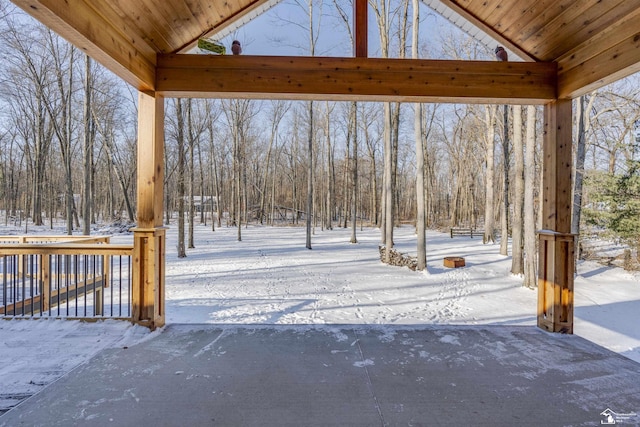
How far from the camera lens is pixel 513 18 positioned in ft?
10.3

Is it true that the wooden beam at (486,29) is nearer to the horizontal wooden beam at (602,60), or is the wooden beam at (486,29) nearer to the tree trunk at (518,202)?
the horizontal wooden beam at (602,60)

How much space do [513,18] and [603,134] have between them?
13239mm

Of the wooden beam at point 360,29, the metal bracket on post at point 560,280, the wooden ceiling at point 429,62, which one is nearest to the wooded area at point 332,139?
the wooden ceiling at point 429,62

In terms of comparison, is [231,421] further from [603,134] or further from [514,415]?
[603,134]

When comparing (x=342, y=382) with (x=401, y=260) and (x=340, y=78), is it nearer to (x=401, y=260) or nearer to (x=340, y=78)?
(x=340, y=78)

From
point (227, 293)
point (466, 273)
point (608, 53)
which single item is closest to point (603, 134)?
point (466, 273)

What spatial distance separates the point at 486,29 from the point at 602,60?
102 cm

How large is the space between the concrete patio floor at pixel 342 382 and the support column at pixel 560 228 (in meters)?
0.25

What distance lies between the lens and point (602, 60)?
294cm

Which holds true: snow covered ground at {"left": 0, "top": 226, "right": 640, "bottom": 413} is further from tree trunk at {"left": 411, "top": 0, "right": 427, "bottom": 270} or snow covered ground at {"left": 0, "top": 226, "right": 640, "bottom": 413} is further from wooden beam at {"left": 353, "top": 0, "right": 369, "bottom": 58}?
wooden beam at {"left": 353, "top": 0, "right": 369, "bottom": 58}

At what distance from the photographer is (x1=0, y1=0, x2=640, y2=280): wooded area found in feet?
31.6

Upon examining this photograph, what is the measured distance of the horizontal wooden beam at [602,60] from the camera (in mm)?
2678

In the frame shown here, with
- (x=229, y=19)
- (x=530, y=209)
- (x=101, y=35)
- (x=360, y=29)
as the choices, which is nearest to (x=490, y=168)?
(x=530, y=209)

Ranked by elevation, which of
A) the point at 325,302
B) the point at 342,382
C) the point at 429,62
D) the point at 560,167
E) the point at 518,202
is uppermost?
the point at 429,62
